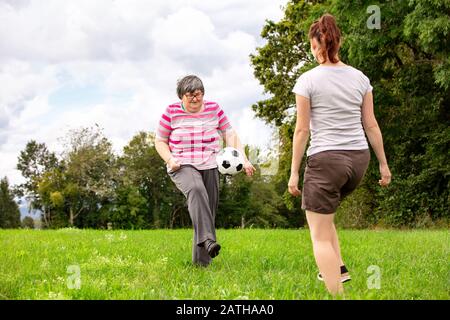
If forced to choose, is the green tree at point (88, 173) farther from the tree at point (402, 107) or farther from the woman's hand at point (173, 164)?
the woman's hand at point (173, 164)

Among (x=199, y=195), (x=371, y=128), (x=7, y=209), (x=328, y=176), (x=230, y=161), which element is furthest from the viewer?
(x=7, y=209)

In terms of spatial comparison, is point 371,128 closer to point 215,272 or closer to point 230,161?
point 230,161

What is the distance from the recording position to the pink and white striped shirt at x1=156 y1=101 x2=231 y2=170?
6211 mm

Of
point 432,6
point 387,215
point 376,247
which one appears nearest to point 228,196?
Result: point 387,215

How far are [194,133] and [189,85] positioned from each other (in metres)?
0.53

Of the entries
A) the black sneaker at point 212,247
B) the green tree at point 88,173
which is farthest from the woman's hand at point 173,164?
the green tree at point 88,173

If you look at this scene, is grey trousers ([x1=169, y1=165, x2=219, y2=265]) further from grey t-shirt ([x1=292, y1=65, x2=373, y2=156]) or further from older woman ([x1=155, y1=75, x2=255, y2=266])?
grey t-shirt ([x1=292, y1=65, x2=373, y2=156])

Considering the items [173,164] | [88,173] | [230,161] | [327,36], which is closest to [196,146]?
[173,164]

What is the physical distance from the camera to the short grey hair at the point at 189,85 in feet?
19.9

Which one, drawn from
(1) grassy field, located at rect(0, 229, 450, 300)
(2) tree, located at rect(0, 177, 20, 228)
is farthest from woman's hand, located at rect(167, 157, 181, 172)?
(2) tree, located at rect(0, 177, 20, 228)

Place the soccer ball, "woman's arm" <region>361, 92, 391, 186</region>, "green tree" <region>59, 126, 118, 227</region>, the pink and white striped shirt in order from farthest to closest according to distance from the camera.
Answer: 1. "green tree" <region>59, 126, 118, 227</region>
2. the pink and white striped shirt
3. the soccer ball
4. "woman's arm" <region>361, 92, 391, 186</region>

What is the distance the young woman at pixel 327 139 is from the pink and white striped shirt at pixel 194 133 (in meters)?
2.06

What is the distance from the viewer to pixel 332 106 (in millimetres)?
4281
